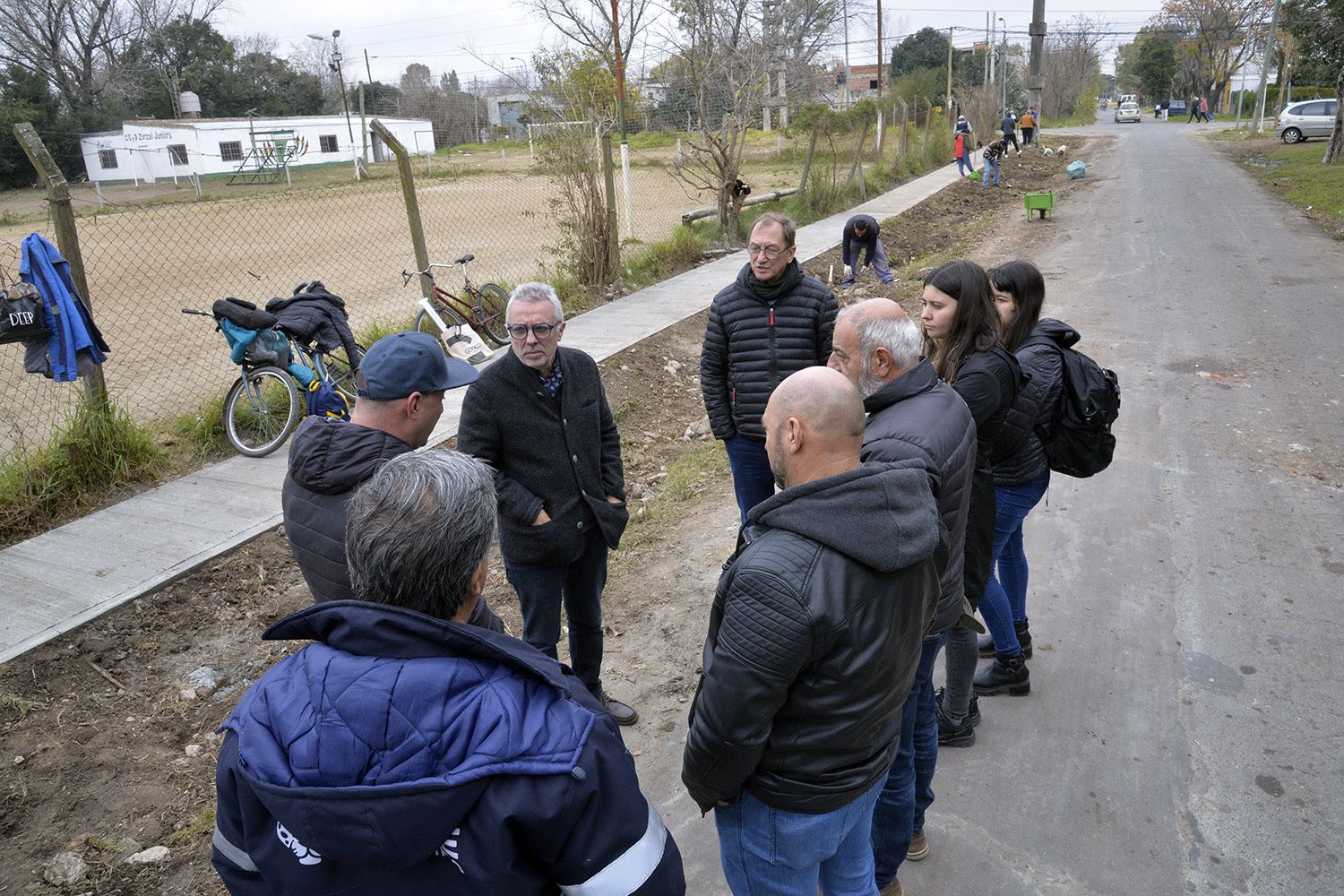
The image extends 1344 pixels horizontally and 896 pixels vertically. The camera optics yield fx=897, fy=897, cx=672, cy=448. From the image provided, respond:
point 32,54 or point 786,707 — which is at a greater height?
point 32,54

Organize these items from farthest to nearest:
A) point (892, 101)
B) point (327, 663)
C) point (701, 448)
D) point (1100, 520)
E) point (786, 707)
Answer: point (892, 101) → point (701, 448) → point (1100, 520) → point (786, 707) → point (327, 663)

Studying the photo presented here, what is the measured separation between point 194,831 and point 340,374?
4.48m

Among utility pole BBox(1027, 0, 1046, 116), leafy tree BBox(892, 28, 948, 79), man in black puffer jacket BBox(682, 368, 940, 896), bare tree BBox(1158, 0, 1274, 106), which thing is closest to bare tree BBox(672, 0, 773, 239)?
man in black puffer jacket BBox(682, 368, 940, 896)

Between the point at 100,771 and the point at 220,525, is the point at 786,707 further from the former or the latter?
the point at 220,525

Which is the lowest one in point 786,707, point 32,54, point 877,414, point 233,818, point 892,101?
point 786,707

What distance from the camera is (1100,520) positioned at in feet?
17.3

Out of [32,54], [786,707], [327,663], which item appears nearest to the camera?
[327,663]

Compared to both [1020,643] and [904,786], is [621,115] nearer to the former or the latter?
[1020,643]

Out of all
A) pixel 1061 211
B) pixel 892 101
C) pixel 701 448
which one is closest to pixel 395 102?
pixel 892 101

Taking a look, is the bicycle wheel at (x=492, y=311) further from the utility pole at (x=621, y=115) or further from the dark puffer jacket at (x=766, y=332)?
the dark puffer jacket at (x=766, y=332)

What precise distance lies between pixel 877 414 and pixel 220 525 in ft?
14.4

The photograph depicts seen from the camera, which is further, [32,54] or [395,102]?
[395,102]

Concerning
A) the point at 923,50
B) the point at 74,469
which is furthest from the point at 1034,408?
the point at 923,50

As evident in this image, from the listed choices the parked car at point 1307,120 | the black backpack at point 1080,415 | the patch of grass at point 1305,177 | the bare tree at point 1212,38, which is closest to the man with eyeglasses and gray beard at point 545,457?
the black backpack at point 1080,415
